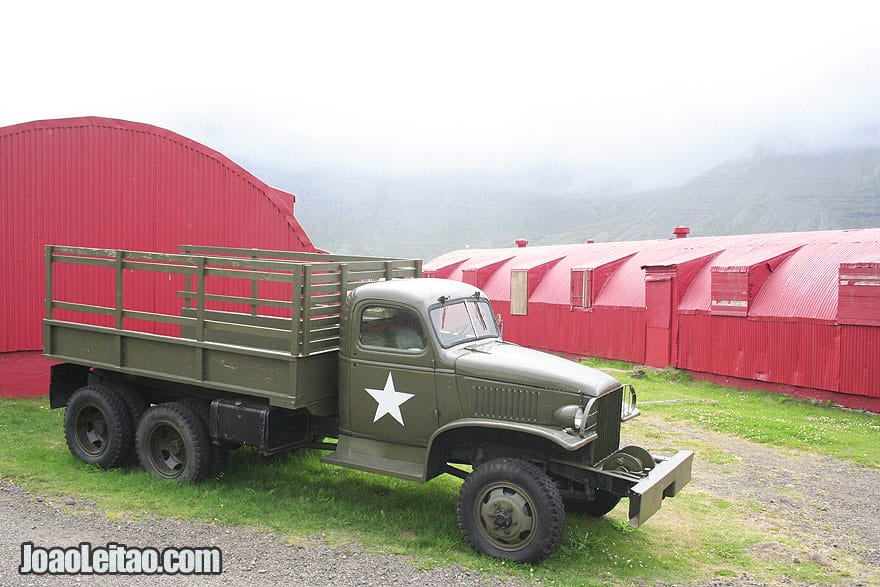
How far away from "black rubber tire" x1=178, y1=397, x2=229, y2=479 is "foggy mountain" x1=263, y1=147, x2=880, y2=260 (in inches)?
5528

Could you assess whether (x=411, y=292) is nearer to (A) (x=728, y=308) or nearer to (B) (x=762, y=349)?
(B) (x=762, y=349)

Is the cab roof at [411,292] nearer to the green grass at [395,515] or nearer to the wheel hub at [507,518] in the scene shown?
the wheel hub at [507,518]

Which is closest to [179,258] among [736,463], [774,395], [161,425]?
[161,425]

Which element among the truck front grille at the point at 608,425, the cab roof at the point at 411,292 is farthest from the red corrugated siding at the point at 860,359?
the cab roof at the point at 411,292

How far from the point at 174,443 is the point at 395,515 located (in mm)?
3034

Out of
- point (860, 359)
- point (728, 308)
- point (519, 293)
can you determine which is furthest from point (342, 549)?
point (519, 293)

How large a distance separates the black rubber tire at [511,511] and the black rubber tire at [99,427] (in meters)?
4.85

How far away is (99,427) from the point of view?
9711 mm

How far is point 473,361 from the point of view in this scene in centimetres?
732

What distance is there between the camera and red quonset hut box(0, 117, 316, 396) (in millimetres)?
13836

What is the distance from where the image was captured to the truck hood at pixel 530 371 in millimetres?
6949

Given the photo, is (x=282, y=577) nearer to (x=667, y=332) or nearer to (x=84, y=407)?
(x=84, y=407)

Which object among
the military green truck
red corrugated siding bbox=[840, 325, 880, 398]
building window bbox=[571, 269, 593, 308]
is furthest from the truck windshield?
building window bbox=[571, 269, 593, 308]

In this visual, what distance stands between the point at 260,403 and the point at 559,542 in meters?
3.72
